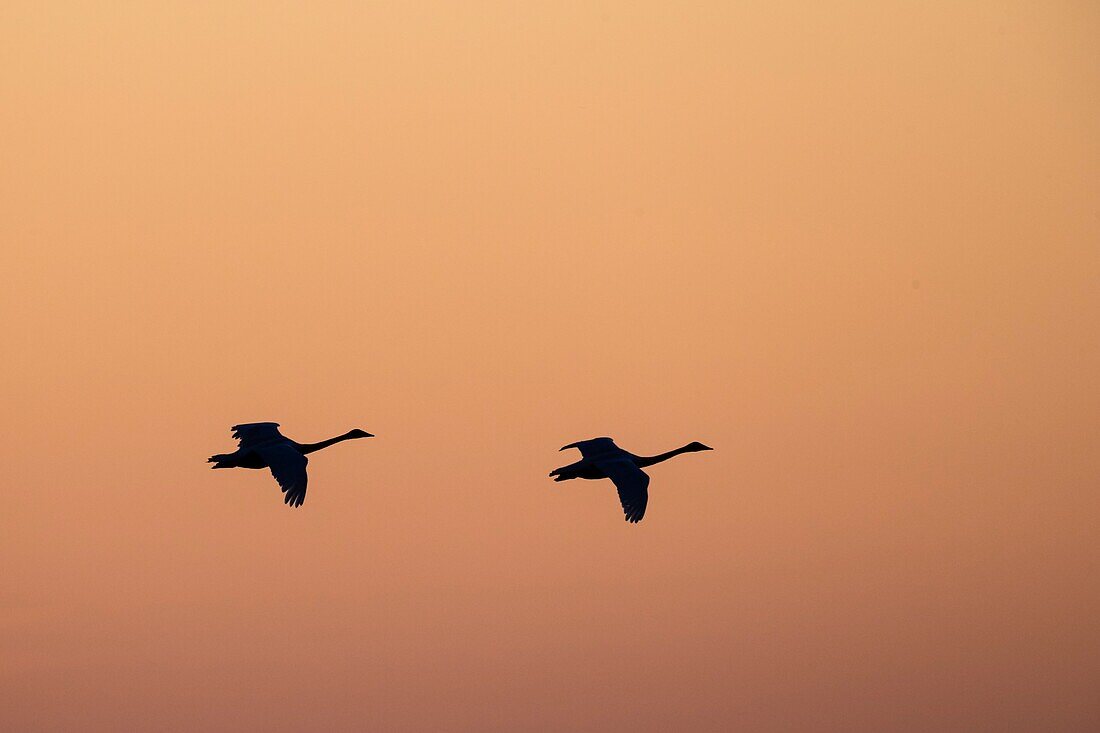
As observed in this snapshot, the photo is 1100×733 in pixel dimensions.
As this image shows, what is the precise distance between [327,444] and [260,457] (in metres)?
8.17

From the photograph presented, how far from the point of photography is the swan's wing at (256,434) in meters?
60.3

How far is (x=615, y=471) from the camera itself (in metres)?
60.7

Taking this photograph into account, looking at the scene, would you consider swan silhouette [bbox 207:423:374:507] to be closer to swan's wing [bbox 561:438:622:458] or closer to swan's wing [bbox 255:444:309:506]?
swan's wing [bbox 255:444:309:506]

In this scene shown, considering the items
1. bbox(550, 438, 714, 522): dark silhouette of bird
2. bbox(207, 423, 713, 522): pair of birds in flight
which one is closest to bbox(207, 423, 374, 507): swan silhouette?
bbox(207, 423, 713, 522): pair of birds in flight

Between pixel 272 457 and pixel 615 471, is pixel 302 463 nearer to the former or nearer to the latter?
pixel 272 457

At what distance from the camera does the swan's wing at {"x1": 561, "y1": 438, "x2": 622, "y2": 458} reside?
62344 millimetres

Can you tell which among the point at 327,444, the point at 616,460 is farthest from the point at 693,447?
the point at 327,444

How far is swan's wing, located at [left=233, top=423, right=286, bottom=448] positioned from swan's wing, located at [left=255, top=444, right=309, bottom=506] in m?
0.52

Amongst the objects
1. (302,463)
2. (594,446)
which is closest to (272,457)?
(302,463)

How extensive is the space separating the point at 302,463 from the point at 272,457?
43.0 inches

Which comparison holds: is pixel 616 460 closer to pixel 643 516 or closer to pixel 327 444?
pixel 643 516

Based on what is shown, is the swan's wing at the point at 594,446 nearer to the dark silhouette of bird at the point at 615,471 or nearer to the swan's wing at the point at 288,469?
the dark silhouette of bird at the point at 615,471

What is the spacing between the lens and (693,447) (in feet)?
225

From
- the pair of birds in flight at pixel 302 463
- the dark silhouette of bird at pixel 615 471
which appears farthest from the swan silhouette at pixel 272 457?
the dark silhouette of bird at pixel 615 471
